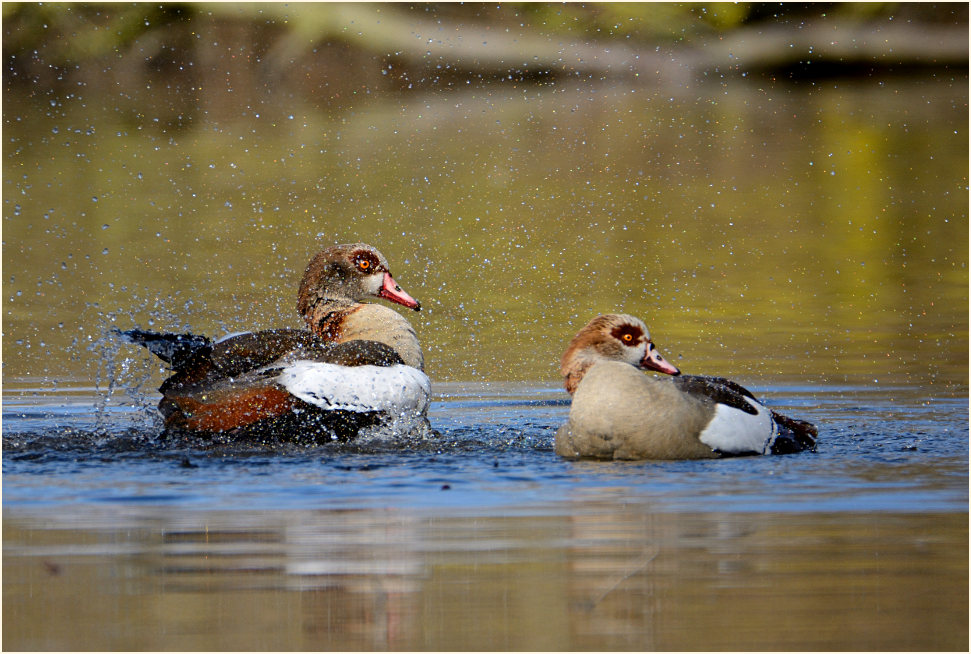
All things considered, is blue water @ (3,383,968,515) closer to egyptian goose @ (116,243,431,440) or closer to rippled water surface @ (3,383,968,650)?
rippled water surface @ (3,383,968,650)

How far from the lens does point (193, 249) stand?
15852mm

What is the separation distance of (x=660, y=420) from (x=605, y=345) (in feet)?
2.60

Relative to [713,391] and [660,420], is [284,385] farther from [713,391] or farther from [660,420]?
[713,391]

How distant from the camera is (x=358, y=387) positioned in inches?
345

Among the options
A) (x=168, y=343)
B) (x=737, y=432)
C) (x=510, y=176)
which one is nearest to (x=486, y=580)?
(x=737, y=432)

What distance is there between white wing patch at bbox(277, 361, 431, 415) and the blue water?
0.83 ft

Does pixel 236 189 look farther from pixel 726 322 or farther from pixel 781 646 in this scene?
pixel 781 646

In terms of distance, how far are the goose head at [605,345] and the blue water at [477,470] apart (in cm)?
47

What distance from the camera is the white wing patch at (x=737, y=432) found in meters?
7.97

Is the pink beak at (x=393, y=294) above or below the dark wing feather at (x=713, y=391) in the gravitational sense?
above

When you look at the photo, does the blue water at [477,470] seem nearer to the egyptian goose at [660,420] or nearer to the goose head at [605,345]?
the egyptian goose at [660,420]

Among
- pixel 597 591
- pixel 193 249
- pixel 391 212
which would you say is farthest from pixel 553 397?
pixel 391 212

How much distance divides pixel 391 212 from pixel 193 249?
123 inches

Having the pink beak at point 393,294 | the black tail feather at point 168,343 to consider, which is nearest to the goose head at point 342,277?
the pink beak at point 393,294
